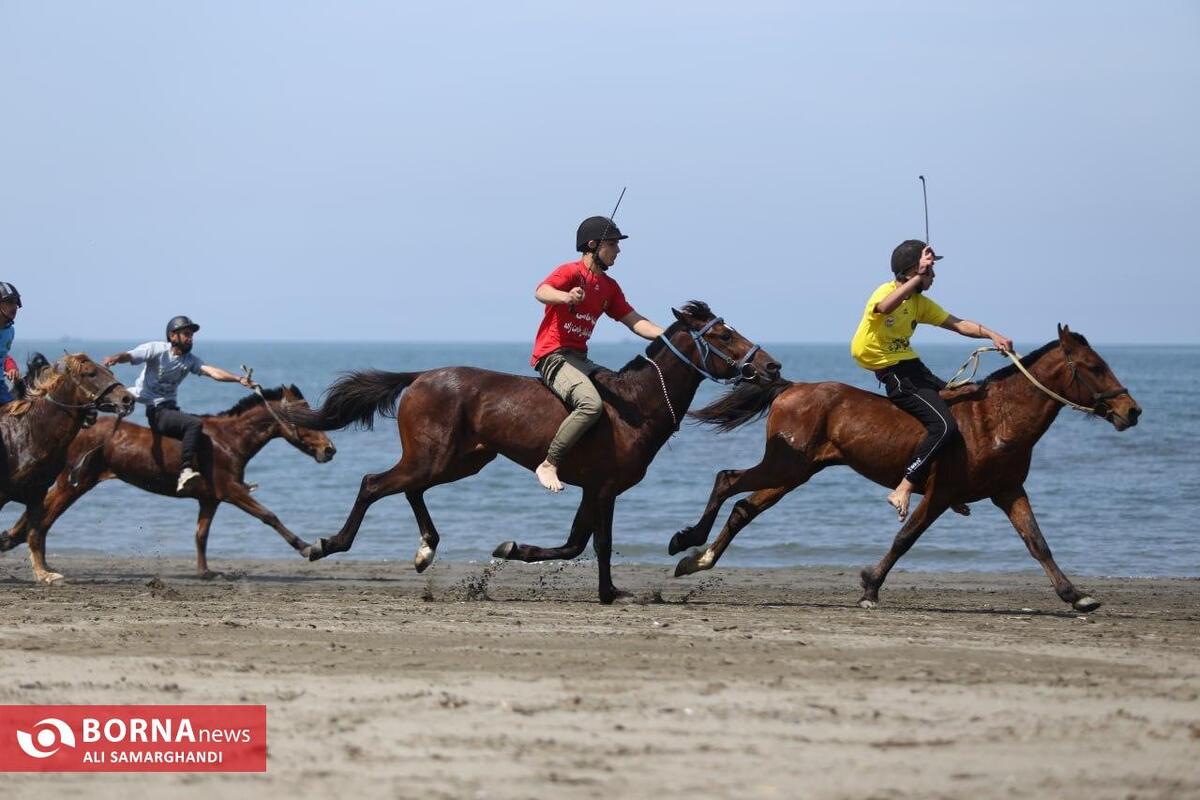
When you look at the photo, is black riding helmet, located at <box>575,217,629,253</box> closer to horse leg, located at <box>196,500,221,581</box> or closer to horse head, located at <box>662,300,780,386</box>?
horse head, located at <box>662,300,780,386</box>

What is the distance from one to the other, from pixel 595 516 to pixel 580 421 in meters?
0.80

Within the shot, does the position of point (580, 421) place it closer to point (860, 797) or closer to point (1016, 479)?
point (1016, 479)

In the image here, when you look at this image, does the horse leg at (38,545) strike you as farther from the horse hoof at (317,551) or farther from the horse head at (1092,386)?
the horse head at (1092,386)

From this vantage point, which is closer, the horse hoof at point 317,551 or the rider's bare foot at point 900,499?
the rider's bare foot at point 900,499

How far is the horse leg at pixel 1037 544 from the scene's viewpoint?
432 inches

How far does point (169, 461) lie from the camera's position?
576 inches

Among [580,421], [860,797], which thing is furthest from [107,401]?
[860,797]

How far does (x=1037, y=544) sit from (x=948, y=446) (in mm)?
988

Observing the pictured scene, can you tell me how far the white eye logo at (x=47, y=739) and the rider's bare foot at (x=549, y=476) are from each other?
4532 mm

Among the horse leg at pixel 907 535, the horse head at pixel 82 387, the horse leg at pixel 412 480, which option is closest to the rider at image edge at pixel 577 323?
the horse leg at pixel 412 480

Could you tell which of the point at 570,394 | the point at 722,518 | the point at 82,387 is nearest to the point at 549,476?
the point at 570,394

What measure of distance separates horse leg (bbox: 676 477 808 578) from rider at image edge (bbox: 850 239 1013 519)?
36.7 inches

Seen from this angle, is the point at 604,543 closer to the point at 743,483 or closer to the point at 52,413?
the point at 743,483

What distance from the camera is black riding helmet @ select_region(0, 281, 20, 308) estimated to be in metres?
13.0
